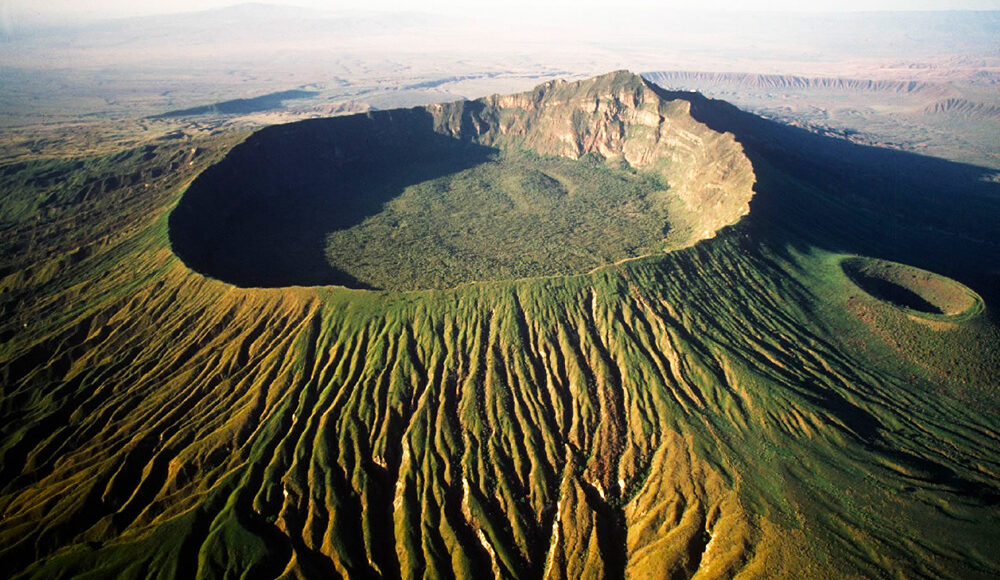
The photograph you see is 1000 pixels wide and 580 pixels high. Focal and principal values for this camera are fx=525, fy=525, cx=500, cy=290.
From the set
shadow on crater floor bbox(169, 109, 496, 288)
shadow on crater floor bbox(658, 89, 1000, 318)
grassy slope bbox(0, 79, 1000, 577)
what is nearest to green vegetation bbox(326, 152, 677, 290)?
shadow on crater floor bbox(169, 109, 496, 288)

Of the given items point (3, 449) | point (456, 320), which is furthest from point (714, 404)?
point (3, 449)

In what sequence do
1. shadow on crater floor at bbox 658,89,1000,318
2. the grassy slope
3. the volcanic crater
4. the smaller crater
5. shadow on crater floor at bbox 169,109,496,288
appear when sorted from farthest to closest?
shadow on crater floor at bbox 658,89,1000,318 → the volcanic crater → shadow on crater floor at bbox 169,109,496,288 → the smaller crater → the grassy slope

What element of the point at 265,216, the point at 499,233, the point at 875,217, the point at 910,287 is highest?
the point at 875,217

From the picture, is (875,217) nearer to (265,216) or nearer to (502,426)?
(502,426)

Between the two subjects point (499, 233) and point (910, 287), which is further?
point (499, 233)

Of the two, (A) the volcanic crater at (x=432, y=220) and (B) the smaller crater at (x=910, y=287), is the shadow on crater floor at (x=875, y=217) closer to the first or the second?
(B) the smaller crater at (x=910, y=287)

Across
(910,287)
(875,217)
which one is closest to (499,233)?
(910,287)

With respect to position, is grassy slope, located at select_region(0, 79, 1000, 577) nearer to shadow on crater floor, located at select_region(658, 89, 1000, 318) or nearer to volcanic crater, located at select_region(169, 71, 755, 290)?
volcanic crater, located at select_region(169, 71, 755, 290)
